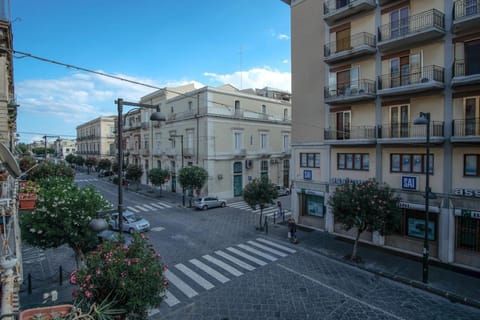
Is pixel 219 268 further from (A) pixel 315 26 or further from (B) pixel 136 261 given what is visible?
(A) pixel 315 26

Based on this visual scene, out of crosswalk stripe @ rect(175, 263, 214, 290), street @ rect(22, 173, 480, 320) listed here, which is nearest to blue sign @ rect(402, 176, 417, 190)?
street @ rect(22, 173, 480, 320)

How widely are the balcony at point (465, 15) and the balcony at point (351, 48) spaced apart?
3937 mm

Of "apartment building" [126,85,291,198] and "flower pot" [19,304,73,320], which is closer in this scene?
"flower pot" [19,304,73,320]

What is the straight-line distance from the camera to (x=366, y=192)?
43.6 ft

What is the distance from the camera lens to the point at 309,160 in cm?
2003

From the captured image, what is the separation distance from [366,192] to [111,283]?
1185 cm

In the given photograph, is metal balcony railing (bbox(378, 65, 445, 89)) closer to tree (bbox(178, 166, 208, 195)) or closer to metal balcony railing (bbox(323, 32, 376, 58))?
metal balcony railing (bbox(323, 32, 376, 58))

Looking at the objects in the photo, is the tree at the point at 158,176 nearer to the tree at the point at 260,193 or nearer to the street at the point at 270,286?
the street at the point at 270,286

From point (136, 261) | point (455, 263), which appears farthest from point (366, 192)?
point (136, 261)

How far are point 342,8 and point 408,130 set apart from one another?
8732 mm

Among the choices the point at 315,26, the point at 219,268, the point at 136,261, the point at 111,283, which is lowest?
the point at 219,268

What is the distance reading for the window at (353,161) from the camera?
16886 millimetres

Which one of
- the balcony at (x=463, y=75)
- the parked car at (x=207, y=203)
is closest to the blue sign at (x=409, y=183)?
the balcony at (x=463, y=75)

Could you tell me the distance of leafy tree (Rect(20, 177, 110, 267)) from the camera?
10.2 m
